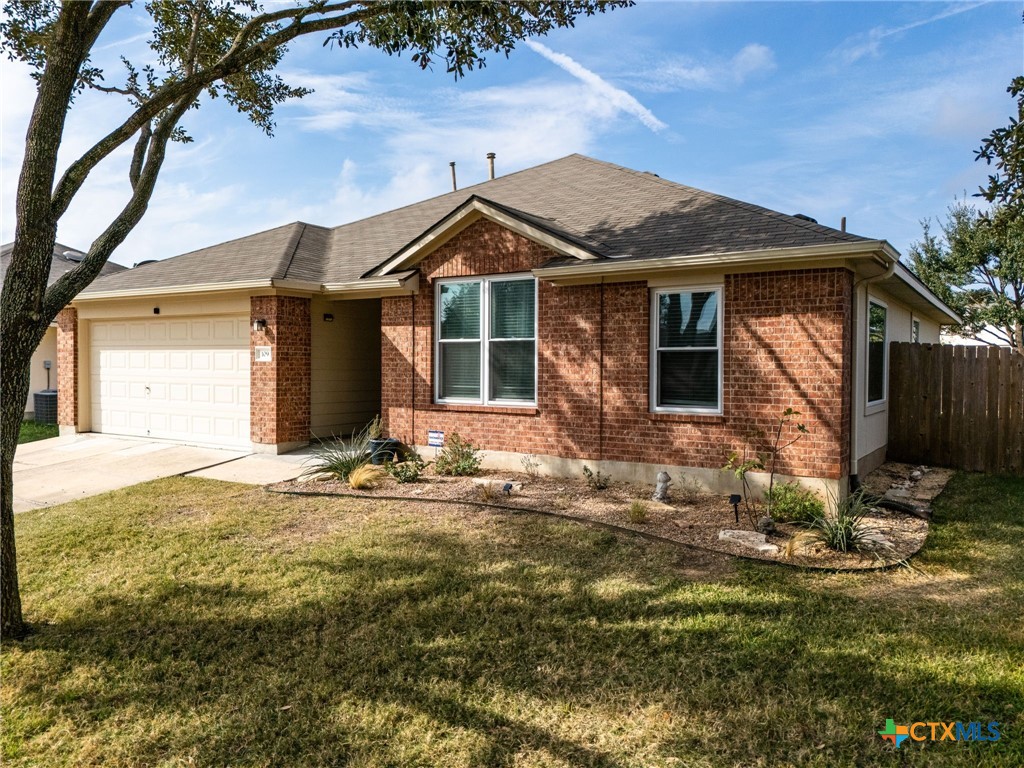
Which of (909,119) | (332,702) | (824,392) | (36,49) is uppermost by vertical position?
(909,119)

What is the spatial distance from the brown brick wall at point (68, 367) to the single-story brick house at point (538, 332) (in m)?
0.05

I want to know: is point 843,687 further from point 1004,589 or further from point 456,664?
point 1004,589

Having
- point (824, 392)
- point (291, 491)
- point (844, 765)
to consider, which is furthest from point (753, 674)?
point (291, 491)

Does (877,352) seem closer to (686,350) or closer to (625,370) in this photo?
(686,350)

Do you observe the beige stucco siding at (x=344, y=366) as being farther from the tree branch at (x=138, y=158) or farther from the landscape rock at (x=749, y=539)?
the landscape rock at (x=749, y=539)

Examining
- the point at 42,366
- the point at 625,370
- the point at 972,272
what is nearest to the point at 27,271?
the point at 625,370

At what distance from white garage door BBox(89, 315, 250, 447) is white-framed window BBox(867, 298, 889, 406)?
10637 mm

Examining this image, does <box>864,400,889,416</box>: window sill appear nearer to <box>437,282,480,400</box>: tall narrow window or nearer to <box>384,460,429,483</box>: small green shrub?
<box>437,282,480,400</box>: tall narrow window

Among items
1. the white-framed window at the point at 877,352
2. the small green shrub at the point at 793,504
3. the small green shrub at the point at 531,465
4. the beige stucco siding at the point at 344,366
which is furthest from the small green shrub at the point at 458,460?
the white-framed window at the point at 877,352

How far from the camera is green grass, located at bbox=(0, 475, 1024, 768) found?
3475 millimetres

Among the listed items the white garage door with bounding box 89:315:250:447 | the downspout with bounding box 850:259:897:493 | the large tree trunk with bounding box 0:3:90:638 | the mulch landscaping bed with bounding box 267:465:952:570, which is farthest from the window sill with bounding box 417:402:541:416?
the large tree trunk with bounding box 0:3:90:638

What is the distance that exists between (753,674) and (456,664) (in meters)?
1.90

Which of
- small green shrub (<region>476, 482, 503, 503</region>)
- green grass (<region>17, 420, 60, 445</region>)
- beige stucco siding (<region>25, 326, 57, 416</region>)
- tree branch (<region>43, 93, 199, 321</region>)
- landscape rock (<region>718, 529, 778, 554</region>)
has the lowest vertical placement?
landscape rock (<region>718, 529, 778, 554</region>)

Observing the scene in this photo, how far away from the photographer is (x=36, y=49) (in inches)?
Result: 316
